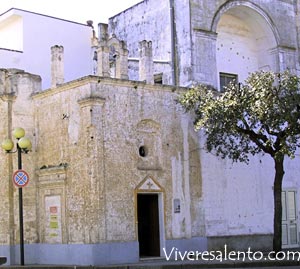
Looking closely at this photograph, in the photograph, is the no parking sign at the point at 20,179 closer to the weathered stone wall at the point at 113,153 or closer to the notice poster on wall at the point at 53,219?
the weathered stone wall at the point at 113,153

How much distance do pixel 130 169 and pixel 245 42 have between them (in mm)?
10938

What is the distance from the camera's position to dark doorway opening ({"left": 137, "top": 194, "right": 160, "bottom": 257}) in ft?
72.2

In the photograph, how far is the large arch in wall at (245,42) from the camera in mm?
28000

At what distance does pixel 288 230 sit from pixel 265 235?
1.31 m

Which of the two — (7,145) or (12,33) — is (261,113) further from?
(12,33)

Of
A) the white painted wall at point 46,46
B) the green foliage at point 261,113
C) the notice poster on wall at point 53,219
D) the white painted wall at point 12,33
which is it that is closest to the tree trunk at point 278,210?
the green foliage at point 261,113

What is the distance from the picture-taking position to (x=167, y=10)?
2662cm

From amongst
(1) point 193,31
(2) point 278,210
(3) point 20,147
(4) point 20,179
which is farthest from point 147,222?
(1) point 193,31

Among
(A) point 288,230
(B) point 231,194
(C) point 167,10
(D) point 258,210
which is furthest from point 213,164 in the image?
(C) point 167,10

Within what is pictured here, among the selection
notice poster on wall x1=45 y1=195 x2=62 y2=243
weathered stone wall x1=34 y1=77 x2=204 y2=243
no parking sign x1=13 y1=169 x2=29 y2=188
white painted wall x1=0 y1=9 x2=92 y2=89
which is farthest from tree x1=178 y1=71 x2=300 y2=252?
white painted wall x1=0 y1=9 x2=92 y2=89

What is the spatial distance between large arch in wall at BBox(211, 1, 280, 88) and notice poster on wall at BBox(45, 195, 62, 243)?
32.4 ft

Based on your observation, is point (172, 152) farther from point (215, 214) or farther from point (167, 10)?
point (167, 10)

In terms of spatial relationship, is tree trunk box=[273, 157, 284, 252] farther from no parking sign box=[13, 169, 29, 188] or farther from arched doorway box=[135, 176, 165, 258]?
→ no parking sign box=[13, 169, 29, 188]

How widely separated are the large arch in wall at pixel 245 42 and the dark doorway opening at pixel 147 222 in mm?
7996
